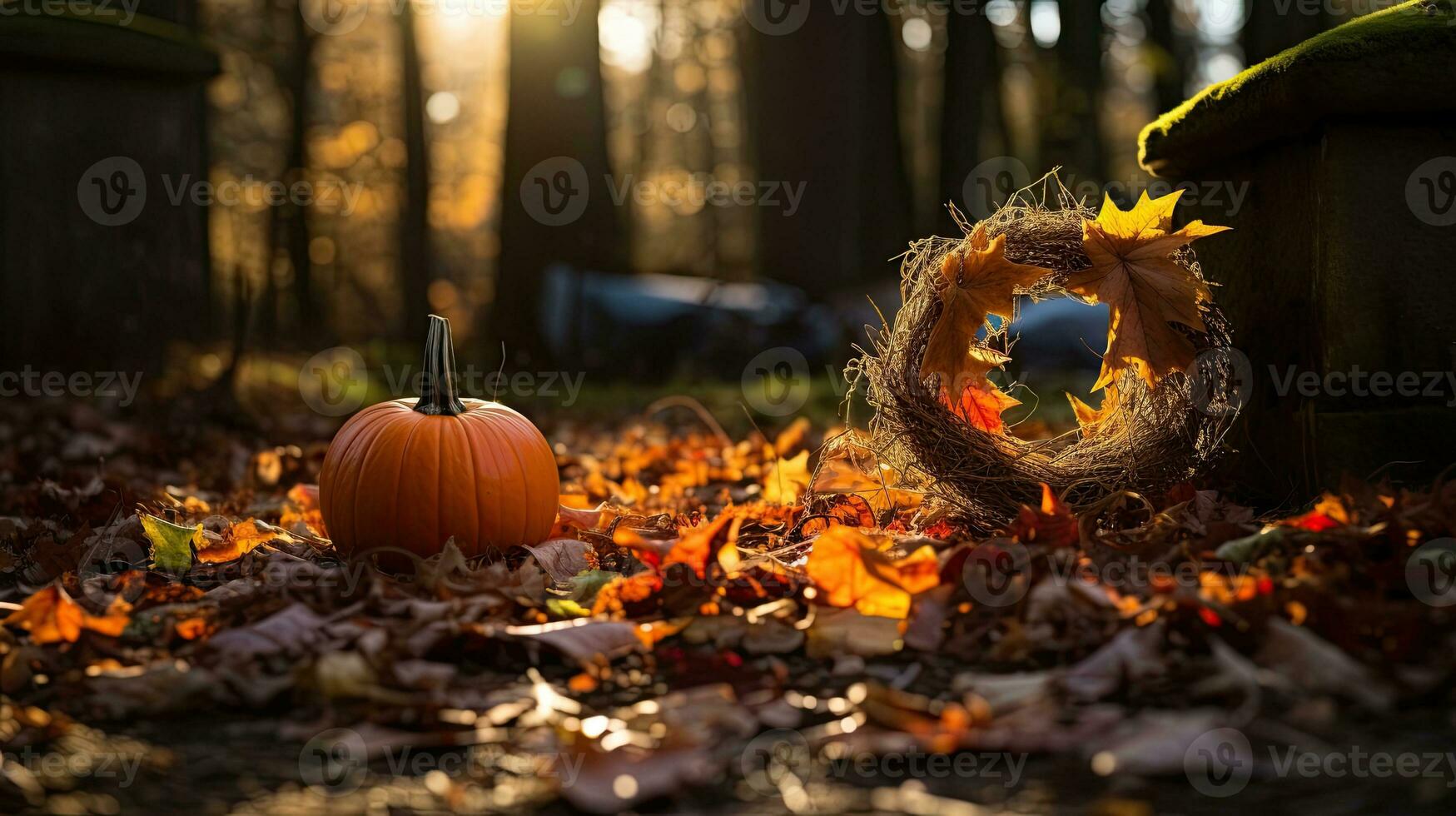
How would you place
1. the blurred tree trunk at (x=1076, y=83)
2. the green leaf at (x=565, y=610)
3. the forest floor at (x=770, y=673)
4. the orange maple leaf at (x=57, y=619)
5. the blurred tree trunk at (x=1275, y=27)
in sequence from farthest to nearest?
the blurred tree trunk at (x=1076, y=83) < the blurred tree trunk at (x=1275, y=27) < the green leaf at (x=565, y=610) < the orange maple leaf at (x=57, y=619) < the forest floor at (x=770, y=673)

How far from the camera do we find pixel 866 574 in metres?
2.26

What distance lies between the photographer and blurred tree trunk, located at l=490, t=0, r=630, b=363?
10633 mm

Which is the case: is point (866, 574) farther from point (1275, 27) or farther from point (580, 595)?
point (1275, 27)

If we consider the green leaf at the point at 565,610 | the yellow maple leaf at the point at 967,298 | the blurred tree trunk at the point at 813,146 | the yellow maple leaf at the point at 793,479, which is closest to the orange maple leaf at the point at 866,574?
the green leaf at the point at 565,610

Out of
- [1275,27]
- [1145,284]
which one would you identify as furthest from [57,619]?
[1275,27]

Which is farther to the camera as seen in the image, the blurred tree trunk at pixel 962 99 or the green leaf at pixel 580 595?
the blurred tree trunk at pixel 962 99

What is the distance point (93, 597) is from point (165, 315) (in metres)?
4.76

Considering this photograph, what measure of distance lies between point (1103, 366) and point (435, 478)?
1912 mm

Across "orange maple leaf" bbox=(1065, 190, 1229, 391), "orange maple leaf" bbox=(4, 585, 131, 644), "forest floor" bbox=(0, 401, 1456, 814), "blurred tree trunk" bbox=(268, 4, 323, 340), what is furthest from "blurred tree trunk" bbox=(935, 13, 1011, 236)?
"orange maple leaf" bbox=(4, 585, 131, 644)

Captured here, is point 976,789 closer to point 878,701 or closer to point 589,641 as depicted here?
point 878,701

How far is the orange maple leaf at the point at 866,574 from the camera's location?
2.23 metres

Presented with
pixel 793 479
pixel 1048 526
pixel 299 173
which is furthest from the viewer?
pixel 299 173

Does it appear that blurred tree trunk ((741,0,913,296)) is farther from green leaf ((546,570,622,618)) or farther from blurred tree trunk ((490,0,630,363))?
green leaf ((546,570,622,618))

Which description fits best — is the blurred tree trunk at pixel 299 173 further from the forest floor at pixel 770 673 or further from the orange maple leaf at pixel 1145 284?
the orange maple leaf at pixel 1145 284
